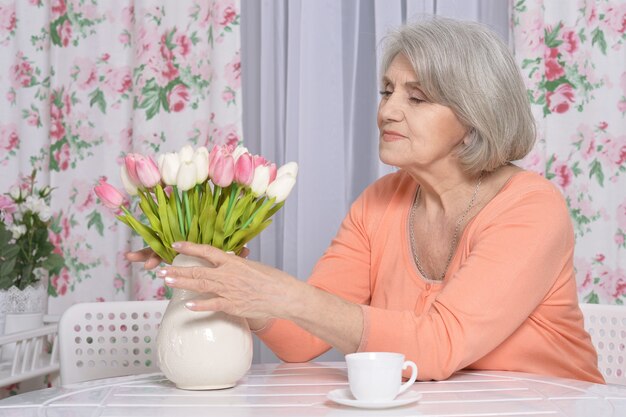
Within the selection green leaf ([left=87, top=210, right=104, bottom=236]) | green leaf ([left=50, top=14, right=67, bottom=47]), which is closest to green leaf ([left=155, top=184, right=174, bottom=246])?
green leaf ([left=87, top=210, right=104, bottom=236])

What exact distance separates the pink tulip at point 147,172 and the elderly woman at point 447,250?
159mm

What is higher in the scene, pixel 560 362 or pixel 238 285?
pixel 238 285

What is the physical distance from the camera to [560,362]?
153 centimetres

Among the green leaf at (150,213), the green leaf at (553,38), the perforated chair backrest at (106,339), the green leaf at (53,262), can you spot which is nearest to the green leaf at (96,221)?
the green leaf at (53,262)

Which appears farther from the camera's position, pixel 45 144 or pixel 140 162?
pixel 45 144

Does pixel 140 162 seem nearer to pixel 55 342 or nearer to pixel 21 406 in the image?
pixel 21 406

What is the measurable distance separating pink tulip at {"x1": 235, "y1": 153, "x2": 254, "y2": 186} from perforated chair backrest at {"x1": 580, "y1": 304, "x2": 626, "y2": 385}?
86 centimetres

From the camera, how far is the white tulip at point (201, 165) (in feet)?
3.91

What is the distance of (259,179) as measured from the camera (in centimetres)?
122

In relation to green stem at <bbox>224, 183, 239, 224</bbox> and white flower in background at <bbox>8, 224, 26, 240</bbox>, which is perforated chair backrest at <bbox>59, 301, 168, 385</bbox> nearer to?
white flower in background at <bbox>8, 224, 26, 240</bbox>

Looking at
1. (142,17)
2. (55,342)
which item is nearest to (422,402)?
(55,342)

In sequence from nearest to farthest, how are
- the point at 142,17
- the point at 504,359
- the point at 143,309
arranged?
the point at 504,359
the point at 143,309
the point at 142,17

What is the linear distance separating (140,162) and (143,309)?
0.73 meters

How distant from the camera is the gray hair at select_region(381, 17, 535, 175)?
1582 mm
